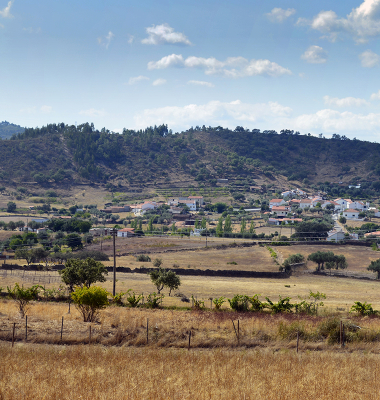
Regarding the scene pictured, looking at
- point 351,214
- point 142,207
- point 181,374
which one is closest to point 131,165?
point 142,207

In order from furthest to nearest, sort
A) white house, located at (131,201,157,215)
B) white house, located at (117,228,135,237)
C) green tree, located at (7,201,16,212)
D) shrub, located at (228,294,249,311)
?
white house, located at (131,201,157,215) < green tree, located at (7,201,16,212) < white house, located at (117,228,135,237) < shrub, located at (228,294,249,311)

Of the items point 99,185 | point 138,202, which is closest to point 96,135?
point 99,185

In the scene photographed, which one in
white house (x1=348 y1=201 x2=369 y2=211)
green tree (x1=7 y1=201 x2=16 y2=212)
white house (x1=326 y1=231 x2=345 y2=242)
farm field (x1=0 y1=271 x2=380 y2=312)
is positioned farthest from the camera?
white house (x1=348 y1=201 x2=369 y2=211)

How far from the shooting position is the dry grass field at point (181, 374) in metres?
11.0

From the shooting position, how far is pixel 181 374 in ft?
40.7

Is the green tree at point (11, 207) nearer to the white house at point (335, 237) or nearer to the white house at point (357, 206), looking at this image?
the white house at point (335, 237)

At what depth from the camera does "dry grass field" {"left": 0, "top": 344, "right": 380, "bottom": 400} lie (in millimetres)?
10969

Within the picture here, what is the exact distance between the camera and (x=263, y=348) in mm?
16547

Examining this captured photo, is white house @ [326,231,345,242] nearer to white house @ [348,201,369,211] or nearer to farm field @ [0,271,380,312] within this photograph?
farm field @ [0,271,380,312]

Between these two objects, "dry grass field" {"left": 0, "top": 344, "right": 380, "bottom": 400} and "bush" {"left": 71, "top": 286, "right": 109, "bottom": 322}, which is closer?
"dry grass field" {"left": 0, "top": 344, "right": 380, "bottom": 400}

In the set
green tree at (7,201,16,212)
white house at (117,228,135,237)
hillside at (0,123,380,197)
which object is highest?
hillside at (0,123,380,197)

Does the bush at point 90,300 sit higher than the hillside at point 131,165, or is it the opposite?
the hillside at point 131,165

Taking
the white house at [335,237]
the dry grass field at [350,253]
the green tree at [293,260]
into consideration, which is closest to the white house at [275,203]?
the white house at [335,237]

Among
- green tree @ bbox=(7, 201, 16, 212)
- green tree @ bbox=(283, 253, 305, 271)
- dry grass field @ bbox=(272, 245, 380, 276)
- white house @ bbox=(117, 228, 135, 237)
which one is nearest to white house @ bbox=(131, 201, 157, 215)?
white house @ bbox=(117, 228, 135, 237)
